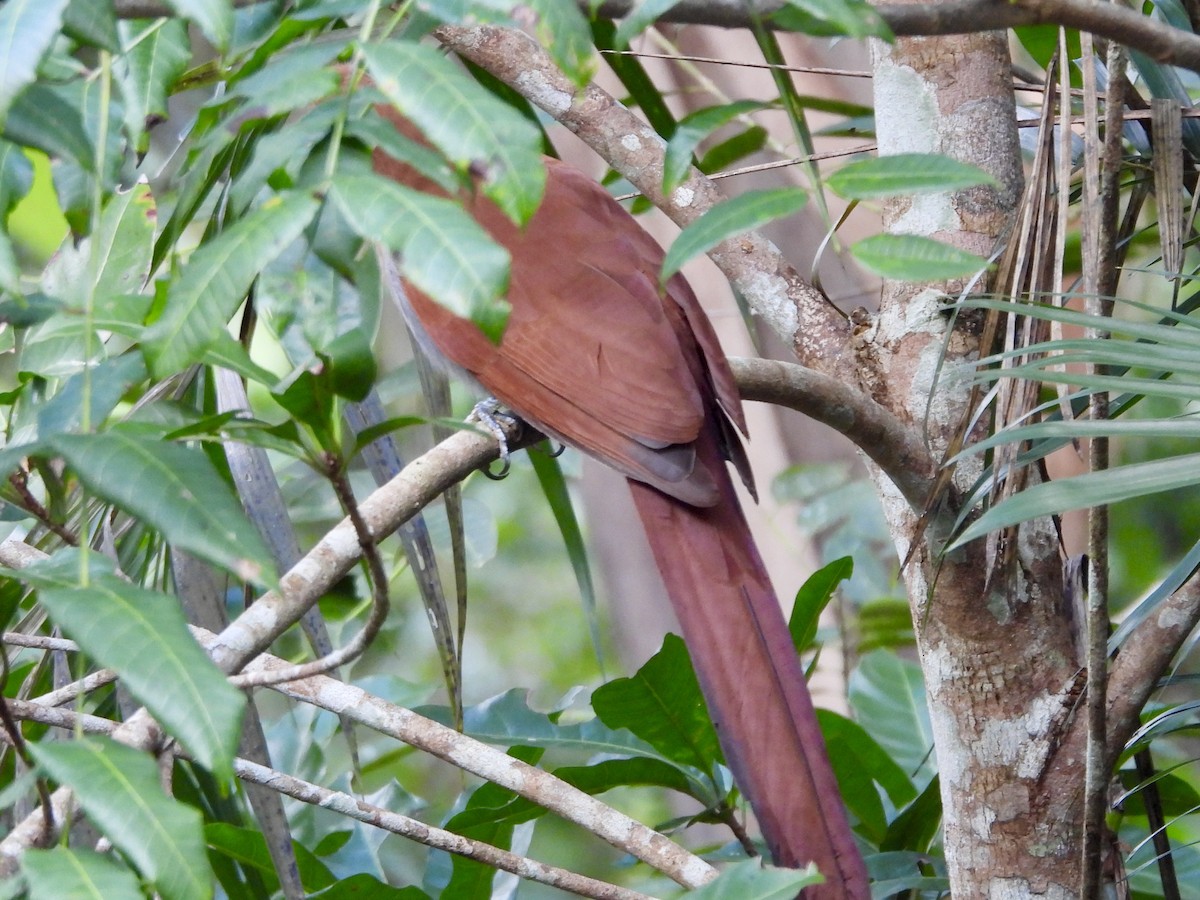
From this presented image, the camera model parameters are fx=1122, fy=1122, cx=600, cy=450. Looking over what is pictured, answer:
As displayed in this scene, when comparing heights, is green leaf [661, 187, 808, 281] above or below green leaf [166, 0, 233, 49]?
below

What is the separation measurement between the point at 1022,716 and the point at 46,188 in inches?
122

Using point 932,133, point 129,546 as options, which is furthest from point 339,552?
point 932,133

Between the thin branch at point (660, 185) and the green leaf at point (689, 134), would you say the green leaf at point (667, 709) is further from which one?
the green leaf at point (689, 134)

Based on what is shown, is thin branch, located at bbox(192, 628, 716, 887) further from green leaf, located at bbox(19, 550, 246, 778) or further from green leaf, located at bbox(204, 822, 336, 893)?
green leaf, located at bbox(19, 550, 246, 778)

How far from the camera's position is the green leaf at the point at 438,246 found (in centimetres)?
49

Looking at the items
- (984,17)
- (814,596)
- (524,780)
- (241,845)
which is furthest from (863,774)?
(984,17)

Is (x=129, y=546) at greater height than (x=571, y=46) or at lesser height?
lesser

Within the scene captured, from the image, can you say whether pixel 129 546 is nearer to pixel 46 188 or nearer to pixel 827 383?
pixel 827 383

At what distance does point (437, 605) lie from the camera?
4.44 feet

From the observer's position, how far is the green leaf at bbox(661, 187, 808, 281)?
1.94ft

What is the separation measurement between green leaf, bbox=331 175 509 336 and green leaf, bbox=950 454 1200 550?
476 mm

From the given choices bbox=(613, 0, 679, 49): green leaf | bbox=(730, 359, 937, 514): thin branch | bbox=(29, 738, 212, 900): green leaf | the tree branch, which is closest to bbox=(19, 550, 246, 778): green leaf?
bbox=(29, 738, 212, 900): green leaf

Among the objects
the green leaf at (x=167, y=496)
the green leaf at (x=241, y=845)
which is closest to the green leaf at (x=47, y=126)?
the green leaf at (x=167, y=496)

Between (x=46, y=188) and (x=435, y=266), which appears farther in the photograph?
(x=46, y=188)
